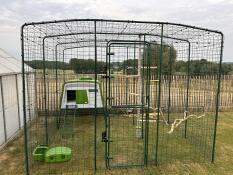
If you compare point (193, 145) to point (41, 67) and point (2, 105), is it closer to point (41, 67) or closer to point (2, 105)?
point (41, 67)

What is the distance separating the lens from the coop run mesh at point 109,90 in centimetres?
430

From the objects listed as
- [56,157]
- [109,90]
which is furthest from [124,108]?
[56,157]

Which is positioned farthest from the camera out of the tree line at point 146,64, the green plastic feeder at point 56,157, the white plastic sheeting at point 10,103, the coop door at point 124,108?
the white plastic sheeting at point 10,103

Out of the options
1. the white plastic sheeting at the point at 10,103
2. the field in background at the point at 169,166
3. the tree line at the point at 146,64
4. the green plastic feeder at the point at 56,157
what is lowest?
the field in background at the point at 169,166

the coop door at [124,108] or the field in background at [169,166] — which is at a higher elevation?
the coop door at [124,108]

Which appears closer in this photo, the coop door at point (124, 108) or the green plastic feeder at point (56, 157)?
the green plastic feeder at point (56, 157)

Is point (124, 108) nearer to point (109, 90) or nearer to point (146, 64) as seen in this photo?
point (109, 90)

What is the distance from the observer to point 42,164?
4.61 meters

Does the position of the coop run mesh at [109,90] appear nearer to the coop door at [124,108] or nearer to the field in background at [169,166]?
the coop door at [124,108]

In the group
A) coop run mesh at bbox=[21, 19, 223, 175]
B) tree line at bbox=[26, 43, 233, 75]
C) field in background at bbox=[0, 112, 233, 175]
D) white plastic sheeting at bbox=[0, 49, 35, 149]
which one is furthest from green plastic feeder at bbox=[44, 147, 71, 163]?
tree line at bbox=[26, 43, 233, 75]

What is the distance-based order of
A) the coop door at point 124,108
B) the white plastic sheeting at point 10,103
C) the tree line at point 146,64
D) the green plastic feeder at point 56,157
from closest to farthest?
1. the green plastic feeder at point 56,157
2. the coop door at point 124,108
3. the tree line at point 146,64
4. the white plastic sheeting at point 10,103

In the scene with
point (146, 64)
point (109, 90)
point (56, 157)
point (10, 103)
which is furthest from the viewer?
point (10, 103)

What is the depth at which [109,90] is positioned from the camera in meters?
4.50

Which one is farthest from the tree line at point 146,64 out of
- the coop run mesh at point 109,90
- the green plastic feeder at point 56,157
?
the green plastic feeder at point 56,157
